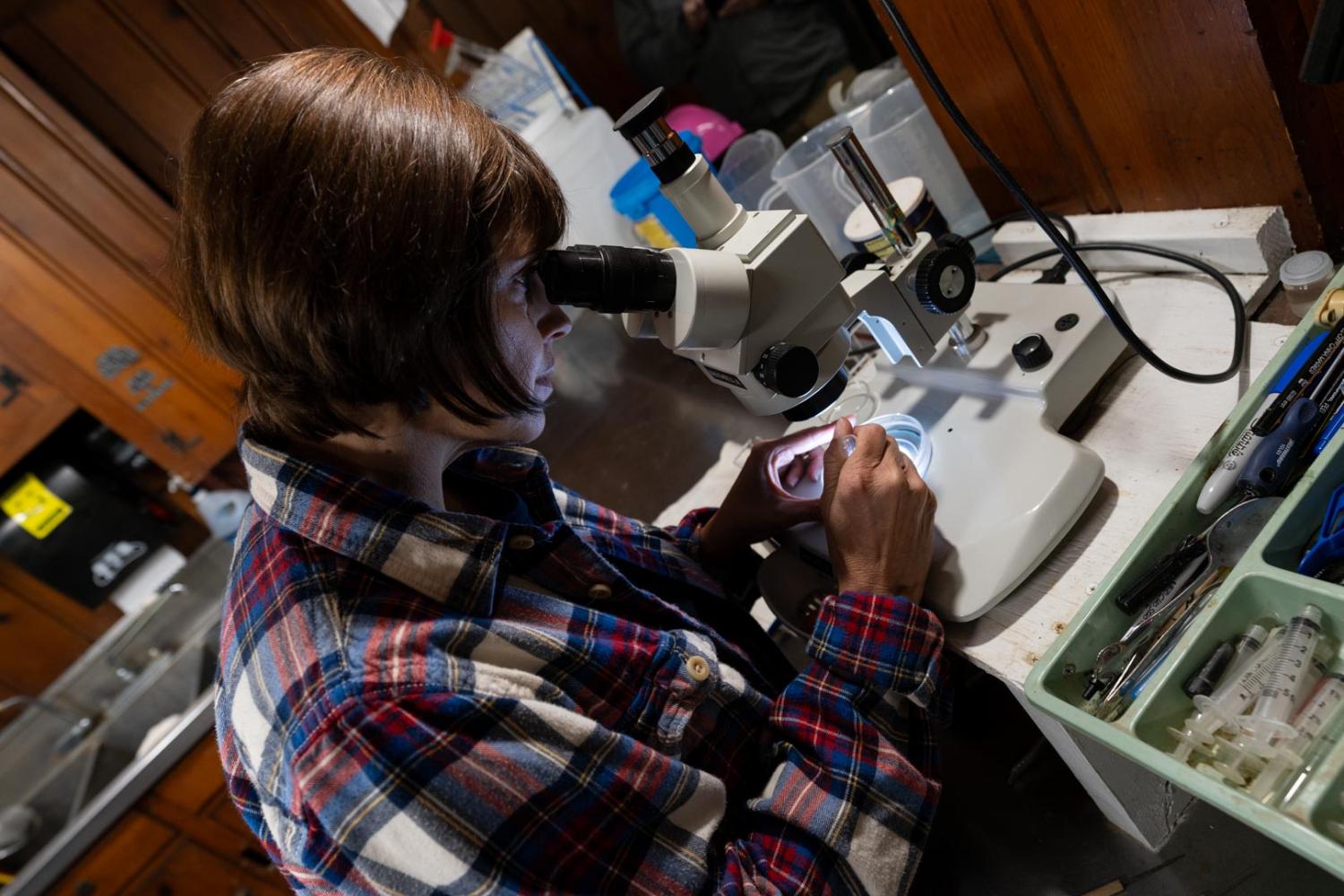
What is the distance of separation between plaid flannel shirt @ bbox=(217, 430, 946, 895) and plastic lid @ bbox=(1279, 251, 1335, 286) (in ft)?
1.70

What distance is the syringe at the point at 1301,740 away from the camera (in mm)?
545

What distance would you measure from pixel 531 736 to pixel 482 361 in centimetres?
32

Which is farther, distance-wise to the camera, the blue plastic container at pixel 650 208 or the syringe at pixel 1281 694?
the blue plastic container at pixel 650 208

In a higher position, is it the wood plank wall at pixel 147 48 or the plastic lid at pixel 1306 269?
the wood plank wall at pixel 147 48

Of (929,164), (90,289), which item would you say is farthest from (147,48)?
(929,164)

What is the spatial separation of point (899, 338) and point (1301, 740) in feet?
1.66

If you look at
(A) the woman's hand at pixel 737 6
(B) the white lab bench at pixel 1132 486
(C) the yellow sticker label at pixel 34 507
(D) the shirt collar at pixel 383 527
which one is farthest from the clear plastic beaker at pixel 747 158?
(C) the yellow sticker label at pixel 34 507

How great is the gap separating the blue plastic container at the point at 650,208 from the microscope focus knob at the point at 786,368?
2.80 ft

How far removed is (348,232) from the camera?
0.65 m

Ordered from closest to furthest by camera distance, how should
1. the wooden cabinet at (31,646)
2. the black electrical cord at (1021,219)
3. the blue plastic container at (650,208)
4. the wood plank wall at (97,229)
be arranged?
the black electrical cord at (1021,219), the blue plastic container at (650,208), the wood plank wall at (97,229), the wooden cabinet at (31,646)

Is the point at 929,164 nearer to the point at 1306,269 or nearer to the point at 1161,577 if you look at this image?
the point at 1306,269

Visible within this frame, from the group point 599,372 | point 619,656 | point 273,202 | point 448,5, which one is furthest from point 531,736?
point 448,5

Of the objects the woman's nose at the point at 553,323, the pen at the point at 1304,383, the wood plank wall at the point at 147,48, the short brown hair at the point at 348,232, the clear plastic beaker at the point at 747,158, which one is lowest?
the pen at the point at 1304,383

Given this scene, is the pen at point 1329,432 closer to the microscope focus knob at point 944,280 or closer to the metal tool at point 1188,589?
the metal tool at point 1188,589
